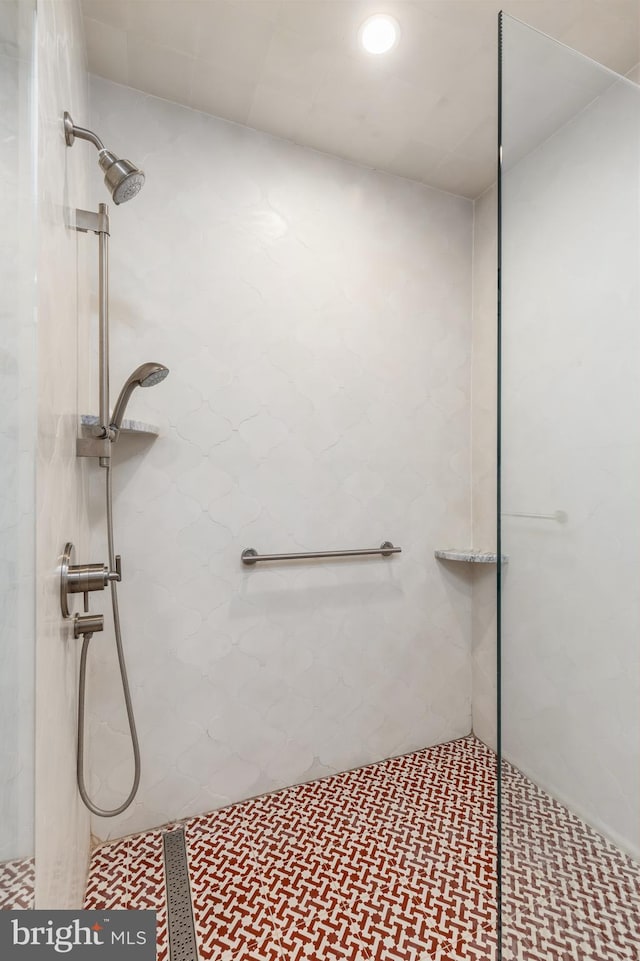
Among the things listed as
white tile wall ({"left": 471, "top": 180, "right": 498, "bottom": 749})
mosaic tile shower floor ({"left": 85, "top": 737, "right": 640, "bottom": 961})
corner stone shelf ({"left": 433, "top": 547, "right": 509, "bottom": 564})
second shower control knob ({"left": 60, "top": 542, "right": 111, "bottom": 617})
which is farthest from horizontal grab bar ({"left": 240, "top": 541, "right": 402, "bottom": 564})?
mosaic tile shower floor ({"left": 85, "top": 737, "right": 640, "bottom": 961})

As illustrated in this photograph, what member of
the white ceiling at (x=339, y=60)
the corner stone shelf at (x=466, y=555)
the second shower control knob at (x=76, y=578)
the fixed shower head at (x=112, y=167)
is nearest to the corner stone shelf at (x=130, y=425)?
the second shower control knob at (x=76, y=578)

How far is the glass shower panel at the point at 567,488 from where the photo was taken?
0.80 metres

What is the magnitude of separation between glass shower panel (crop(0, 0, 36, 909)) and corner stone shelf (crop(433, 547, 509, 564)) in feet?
5.16

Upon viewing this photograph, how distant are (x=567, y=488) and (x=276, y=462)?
42.1 inches

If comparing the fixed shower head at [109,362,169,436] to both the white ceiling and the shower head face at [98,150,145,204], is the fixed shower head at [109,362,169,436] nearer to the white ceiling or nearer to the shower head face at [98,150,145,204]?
the shower head face at [98,150,145,204]

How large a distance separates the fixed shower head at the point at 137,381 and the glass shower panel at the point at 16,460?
69cm

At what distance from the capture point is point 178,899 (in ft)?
4.11

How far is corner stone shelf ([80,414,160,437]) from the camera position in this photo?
1.28 m

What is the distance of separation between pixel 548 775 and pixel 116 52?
2087 mm

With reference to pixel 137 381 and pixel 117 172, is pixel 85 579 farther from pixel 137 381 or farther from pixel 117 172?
pixel 117 172

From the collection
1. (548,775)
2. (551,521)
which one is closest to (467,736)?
(548,775)

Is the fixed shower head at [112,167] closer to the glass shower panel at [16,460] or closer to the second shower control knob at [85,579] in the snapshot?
the glass shower panel at [16,460]

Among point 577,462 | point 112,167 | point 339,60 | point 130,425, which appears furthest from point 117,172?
point 577,462

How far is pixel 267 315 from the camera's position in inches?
67.9
